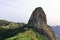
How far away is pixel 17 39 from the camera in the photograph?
633ft

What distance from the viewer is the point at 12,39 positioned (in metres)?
191

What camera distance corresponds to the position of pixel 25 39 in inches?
7859

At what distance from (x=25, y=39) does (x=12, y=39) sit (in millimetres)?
14850

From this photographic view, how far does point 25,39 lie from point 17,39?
9931mm

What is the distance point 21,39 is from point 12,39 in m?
9.51

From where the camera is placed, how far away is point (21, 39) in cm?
19562

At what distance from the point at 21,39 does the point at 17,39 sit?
450cm
